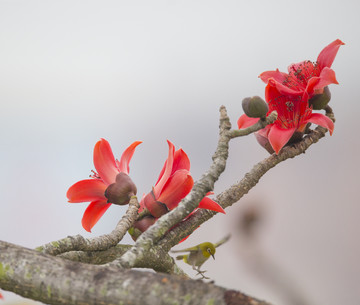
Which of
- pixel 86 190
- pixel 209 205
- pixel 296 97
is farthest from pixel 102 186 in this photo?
pixel 296 97

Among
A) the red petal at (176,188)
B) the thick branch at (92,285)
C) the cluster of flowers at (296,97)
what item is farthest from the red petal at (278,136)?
the thick branch at (92,285)

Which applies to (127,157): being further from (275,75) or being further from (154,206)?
(275,75)

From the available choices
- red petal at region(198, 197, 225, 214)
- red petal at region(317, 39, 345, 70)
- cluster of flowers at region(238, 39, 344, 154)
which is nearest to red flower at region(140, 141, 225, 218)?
red petal at region(198, 197, 225, 214)

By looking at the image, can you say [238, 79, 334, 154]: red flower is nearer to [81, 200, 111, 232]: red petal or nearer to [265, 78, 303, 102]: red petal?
[265, 78, 303, 102]: red petal

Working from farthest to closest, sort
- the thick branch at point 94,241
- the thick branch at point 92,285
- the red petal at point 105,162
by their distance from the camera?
the red petal at point 105,162 < the thick branch at point 94,241 < the thick branch at point 92,285

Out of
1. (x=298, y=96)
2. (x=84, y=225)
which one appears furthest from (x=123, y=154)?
(x=298, y=96)

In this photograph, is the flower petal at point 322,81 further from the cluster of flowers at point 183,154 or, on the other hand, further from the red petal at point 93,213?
the red petal at point 93,213
